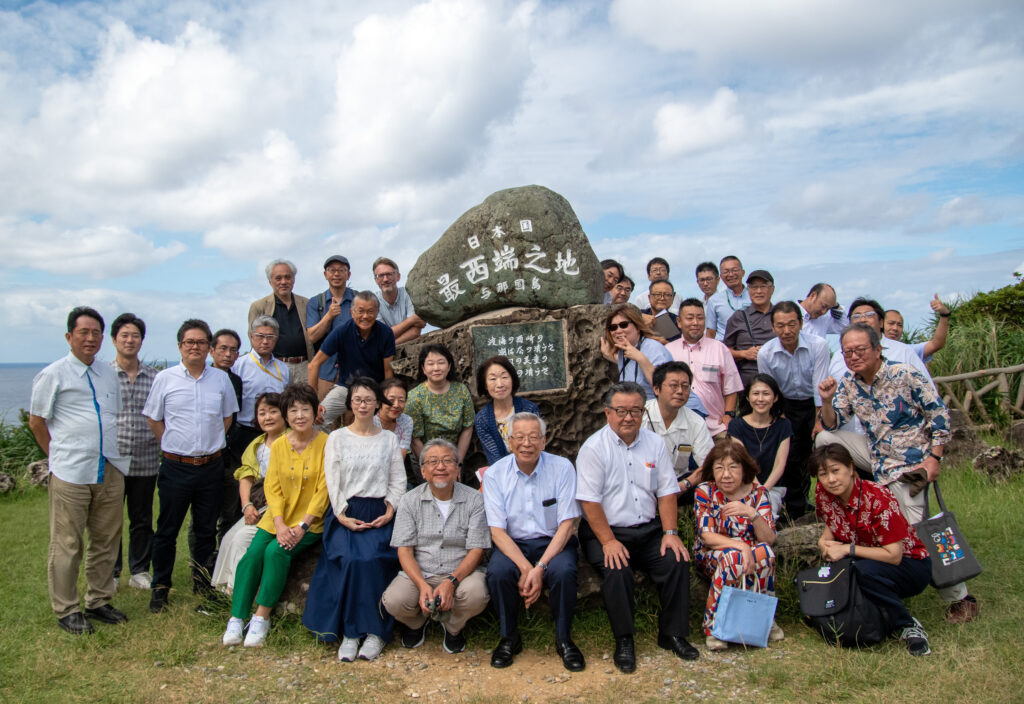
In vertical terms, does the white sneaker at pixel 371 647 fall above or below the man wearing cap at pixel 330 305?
below

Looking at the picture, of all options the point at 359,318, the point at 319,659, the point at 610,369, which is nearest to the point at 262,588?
the point at 319,659

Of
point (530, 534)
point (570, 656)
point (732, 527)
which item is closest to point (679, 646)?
point (570, 656)

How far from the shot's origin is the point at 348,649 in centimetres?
431

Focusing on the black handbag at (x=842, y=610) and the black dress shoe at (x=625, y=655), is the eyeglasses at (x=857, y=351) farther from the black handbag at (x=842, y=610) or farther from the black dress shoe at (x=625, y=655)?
the black dress shoe at (x=625, y=655)

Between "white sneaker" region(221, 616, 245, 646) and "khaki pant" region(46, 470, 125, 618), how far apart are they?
41.1 inches

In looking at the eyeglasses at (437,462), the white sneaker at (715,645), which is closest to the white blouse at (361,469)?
→ the eyeglasses at (437,462)

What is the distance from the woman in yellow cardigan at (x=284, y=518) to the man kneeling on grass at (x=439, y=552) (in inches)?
25.7

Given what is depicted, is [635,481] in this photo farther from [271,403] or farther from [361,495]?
[271,403]

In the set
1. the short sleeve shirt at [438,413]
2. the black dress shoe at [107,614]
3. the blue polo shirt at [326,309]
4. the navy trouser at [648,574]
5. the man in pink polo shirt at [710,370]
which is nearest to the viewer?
the navy trouser at [648,574]

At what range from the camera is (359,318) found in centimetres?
568

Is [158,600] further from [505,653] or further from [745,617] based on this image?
[745,617]

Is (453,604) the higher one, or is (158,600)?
(453,604)

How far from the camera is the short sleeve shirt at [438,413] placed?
543cm

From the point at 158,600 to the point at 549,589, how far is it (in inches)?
110
